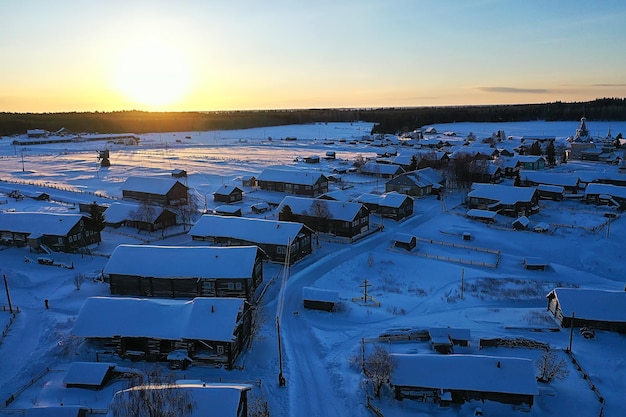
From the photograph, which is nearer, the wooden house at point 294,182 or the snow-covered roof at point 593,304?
the snow-covered roof at point 593,304

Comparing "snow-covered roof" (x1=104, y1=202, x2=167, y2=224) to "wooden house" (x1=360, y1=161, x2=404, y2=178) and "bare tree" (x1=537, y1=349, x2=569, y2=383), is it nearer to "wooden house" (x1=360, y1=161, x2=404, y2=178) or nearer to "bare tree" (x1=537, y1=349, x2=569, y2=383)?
"bare tree" (x1=537, y1=349, x2=569, y2=383)

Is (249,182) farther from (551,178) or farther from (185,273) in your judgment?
(551,178)

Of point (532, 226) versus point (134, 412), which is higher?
point (134, 412)

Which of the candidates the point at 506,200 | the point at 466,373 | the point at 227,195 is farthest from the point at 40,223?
the point at 506,200

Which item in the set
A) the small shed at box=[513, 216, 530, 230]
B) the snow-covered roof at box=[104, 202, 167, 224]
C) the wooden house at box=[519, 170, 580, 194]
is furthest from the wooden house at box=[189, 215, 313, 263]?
the wooden house at box=[519, 170, 580, 194]

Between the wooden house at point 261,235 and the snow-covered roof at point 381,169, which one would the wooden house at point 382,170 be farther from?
the wooden house at point 261,235

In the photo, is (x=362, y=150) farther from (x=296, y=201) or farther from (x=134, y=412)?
(x=134, y=412)

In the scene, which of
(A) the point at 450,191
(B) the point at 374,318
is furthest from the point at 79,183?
(B) the point at 374,318

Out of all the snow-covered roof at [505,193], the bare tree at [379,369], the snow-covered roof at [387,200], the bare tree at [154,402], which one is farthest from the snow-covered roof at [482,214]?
the bare tree at [154,402]
